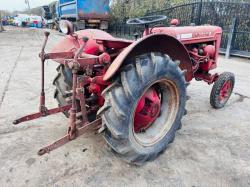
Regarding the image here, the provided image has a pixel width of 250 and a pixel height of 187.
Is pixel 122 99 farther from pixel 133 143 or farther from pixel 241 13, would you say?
pixel 241 13

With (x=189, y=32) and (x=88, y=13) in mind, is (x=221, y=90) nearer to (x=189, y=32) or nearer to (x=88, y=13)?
(x=189, y=32)

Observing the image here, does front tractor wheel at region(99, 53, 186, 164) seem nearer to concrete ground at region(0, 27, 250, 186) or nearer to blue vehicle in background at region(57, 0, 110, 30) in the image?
concrete ground at region(0, 27, 250, 186)

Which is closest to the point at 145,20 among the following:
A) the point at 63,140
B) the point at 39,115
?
the point at 39,115

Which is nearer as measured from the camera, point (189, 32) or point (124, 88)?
point (124, 88)

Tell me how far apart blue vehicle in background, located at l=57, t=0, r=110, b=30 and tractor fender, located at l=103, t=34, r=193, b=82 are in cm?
937

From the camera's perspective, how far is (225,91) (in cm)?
354

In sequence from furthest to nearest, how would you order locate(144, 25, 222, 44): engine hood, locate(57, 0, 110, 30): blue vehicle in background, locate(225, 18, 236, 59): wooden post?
1. locate(57, 0, 110, 30): blue vehicle in background
2. locate(225, 18, 236, 59): wooden post
3. locate(144, 25, 222, 44): engine hood

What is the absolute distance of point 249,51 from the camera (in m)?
7.45

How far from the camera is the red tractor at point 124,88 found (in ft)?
5.94

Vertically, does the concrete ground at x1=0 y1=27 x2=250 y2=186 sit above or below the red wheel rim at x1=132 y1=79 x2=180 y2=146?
below

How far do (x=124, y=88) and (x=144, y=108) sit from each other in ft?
1.87

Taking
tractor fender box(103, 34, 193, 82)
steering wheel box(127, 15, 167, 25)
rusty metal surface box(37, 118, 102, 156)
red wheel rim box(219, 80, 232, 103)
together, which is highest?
steering wheel box(127, 15, 167, 25)

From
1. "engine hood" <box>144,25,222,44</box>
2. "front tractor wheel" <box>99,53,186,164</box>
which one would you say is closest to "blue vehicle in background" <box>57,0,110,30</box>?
"engine hood" <box>144,25,222,44</box>

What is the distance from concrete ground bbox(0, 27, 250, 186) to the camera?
2002 mm
